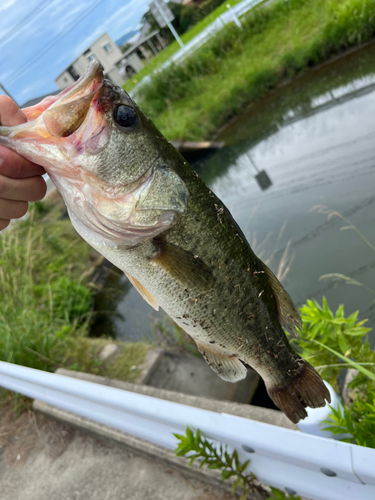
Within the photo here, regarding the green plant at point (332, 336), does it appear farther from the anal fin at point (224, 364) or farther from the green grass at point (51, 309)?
the green grass at point (51, 309)

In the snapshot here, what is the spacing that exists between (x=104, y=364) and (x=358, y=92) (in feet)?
30.5

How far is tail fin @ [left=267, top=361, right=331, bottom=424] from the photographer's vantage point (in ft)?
5.22

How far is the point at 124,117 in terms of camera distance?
1327 mm

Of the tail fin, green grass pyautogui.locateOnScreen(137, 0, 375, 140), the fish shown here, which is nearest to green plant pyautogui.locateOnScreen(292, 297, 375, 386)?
the tail fin

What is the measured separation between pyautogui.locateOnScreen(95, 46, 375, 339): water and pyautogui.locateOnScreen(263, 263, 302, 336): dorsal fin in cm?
253

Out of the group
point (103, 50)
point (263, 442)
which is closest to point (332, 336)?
point (263, 442)

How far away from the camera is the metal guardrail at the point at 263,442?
4.05 ft

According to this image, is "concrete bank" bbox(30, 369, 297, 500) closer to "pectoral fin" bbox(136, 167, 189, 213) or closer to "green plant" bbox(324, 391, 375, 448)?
"green plant" bbox(324, 391, 375, 448)

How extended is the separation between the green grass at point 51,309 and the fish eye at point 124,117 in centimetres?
287

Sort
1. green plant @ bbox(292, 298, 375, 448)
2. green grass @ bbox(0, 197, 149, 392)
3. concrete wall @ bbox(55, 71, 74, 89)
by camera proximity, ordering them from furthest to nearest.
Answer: green grass @ bbox(0, 197, 149, 392) → green plant @ bbox(292, 298, 375, 448) → concrete wall @ bbox(55, 71, 74, 89)

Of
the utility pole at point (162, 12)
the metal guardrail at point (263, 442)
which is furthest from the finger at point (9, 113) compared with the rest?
the utility pole at point (162, 12)

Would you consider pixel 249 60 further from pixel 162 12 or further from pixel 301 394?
pixel 301 394

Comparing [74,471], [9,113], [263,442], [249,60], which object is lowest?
[249,60]

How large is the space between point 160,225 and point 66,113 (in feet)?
1.73
